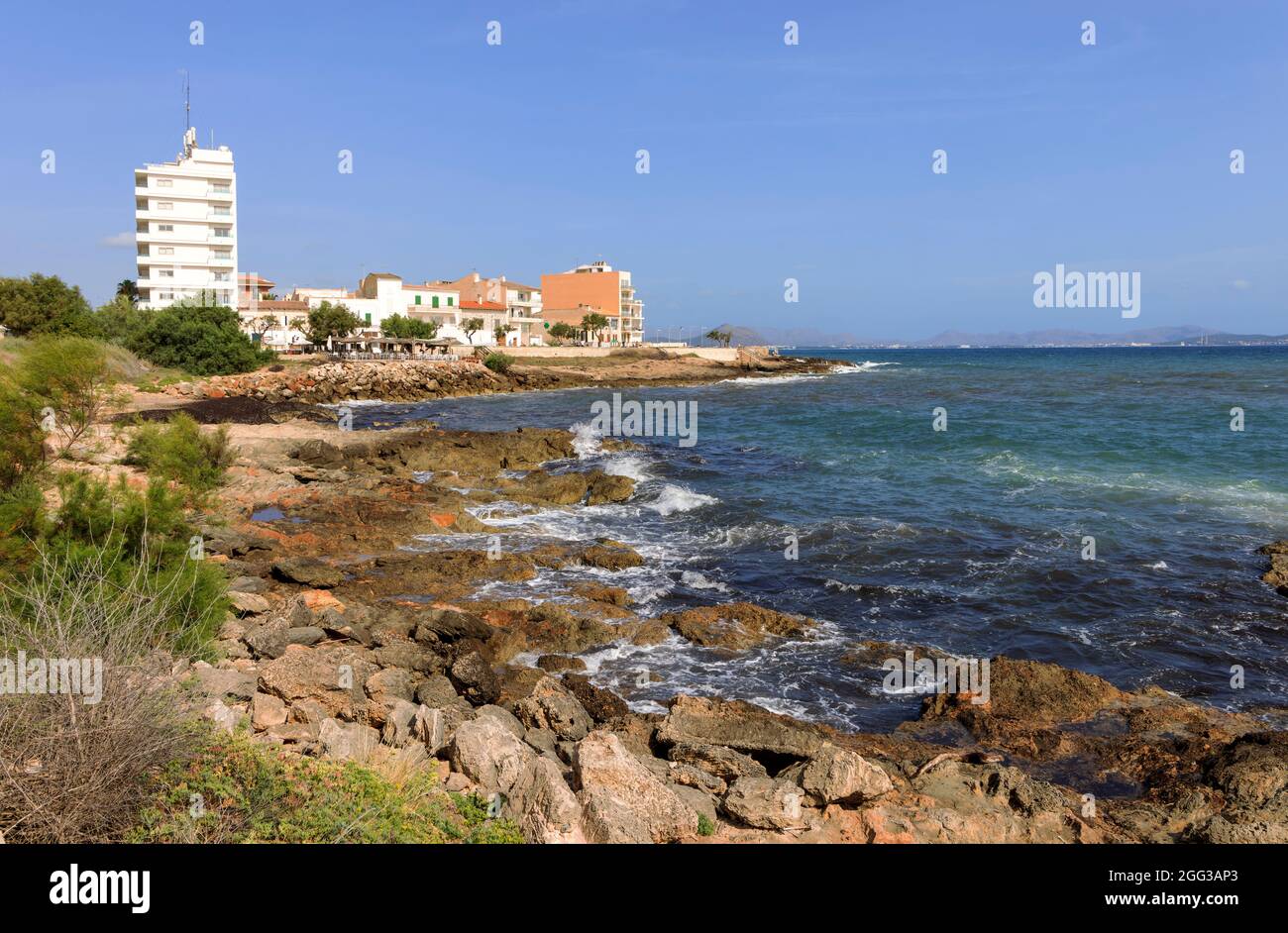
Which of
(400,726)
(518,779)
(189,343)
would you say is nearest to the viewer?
(518,779)

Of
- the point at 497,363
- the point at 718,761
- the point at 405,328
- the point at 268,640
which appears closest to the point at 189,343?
the point at 497,363

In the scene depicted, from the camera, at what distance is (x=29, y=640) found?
605 centimetres

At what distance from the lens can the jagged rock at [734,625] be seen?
43.2ft

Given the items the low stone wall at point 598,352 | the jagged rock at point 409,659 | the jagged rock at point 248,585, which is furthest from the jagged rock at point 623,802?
the low stone wall at point 598,352

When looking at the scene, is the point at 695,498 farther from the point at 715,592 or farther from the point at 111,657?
the point at 111,657

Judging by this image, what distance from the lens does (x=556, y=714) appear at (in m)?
9.23

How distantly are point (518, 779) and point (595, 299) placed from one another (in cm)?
11113

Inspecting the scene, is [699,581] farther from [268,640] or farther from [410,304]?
[410,304]

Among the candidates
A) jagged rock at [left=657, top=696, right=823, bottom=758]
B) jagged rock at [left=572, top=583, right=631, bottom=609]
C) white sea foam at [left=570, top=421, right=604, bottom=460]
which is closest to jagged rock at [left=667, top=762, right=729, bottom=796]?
jagged rock at [left=657, top=696, right=823, bottom=758]

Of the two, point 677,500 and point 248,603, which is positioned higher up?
point 677,500

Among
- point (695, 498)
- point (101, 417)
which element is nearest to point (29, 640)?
point (695, 498)

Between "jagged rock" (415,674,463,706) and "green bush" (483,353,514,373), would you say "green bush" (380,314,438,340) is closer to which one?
"green bush" (483,353,514,373)

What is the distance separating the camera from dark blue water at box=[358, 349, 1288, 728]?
12.2 m

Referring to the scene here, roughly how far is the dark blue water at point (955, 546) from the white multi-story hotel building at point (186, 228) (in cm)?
3520
